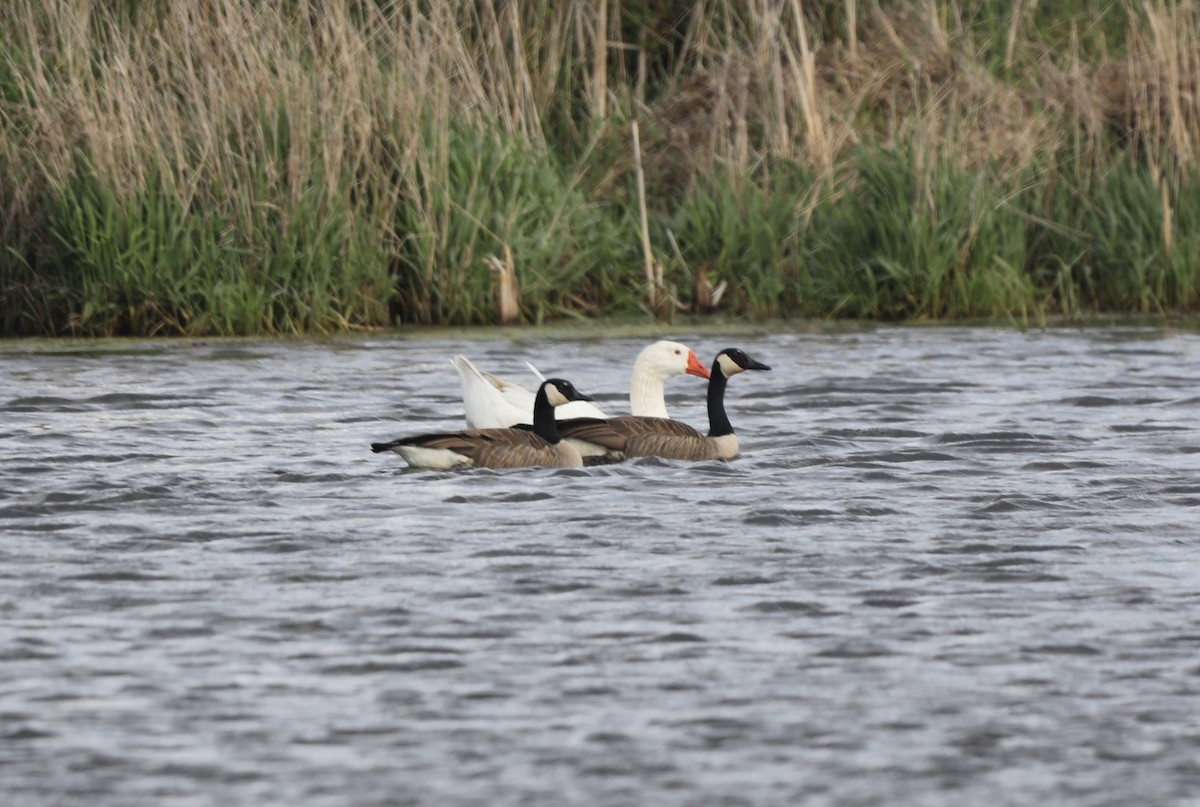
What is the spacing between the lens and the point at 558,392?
933 cm

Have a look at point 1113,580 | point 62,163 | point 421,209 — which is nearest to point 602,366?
point 421,209

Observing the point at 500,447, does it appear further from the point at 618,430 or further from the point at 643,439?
the point at 643,439

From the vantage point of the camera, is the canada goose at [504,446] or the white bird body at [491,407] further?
the white bird body at [491,407]

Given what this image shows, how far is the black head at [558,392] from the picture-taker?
9.27 metres

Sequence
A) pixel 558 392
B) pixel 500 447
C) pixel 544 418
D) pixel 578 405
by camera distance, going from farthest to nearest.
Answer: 1. pixel 578 405
2. pixel 558 392
3. pixel 544 418
4. pixel 500 447

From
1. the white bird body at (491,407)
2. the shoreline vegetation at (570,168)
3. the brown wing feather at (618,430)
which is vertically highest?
the shoreline vegetation at (570,168)

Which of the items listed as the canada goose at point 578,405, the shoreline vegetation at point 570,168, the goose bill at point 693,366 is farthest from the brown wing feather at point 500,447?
the shoreline vegetation at point 570,168

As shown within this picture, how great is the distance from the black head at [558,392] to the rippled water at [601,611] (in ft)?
1.41

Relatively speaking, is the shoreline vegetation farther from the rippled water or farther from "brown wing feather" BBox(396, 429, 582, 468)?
"brown wing feather" BBox(396, 429, 582, 468)

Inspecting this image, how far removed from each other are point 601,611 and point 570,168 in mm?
9030

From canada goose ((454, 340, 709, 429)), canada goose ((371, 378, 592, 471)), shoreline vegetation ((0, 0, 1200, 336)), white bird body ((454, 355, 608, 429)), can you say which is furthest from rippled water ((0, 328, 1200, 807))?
shoreline vegetation ((0, 0, 1200, 336))

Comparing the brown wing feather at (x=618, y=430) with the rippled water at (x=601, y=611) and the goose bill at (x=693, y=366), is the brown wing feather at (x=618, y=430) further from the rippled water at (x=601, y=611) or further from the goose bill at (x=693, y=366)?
the goose bill at (x=693, y=366)

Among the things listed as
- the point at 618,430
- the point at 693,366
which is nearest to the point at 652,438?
the point at 618,430

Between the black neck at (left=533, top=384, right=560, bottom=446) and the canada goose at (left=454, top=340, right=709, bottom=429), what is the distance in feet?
1.06
